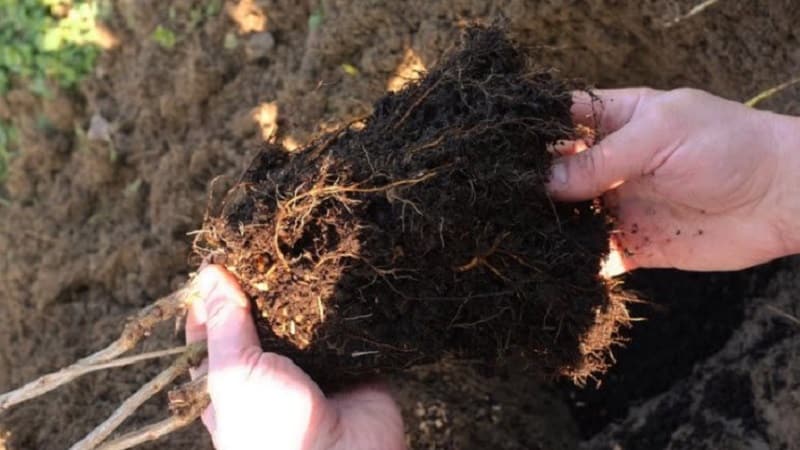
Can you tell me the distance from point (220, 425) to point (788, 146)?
123 centimetres

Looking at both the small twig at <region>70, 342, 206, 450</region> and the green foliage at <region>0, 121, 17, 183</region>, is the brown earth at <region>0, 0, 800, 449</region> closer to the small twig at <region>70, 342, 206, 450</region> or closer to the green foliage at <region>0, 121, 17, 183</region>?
the green foliage at <region>0, 121, 17, 183</region>

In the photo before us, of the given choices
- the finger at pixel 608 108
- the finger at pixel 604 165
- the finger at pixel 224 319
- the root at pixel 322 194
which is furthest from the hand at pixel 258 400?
the finger at pixel 608 108

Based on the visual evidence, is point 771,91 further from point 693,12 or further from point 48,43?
point 48,43

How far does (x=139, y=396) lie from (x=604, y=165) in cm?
105

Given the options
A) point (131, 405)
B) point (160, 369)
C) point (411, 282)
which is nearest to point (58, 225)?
point (160, 369)

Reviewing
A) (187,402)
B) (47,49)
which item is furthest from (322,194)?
(47,49)

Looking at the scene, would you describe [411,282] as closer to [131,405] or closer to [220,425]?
[220,425]

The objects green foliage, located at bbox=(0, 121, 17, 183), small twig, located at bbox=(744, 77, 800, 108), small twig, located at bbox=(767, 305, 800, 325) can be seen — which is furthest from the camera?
green foliage, located at bbox=(0, 121, 17, 183)

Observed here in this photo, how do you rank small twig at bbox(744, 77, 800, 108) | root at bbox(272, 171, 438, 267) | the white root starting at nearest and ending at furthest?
root at bbox(272, 171, 438, 267), the white root, small twig at bbox(744, 77, 800, 108)

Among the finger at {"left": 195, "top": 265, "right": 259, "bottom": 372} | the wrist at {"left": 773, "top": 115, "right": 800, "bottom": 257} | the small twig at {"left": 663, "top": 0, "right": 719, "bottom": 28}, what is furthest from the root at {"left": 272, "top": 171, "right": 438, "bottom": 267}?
the small twig at {"left": 663, "top": 0, "right": 719, "bottom": 28}

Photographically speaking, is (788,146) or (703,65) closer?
(788,146)

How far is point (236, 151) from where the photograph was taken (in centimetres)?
221

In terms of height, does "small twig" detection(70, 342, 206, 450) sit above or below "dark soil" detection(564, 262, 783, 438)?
above

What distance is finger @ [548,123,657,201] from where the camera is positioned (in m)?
1.49
